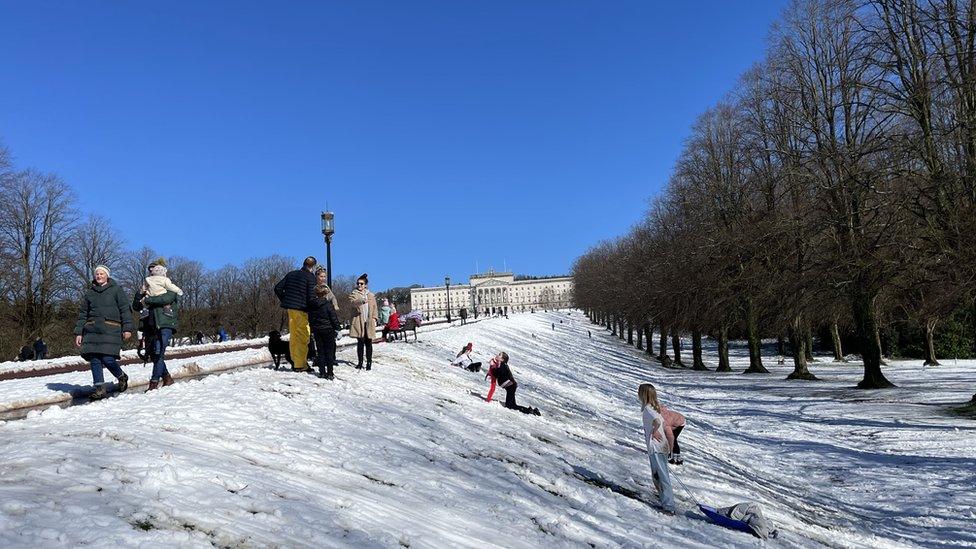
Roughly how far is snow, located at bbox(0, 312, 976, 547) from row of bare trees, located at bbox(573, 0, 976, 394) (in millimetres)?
4497

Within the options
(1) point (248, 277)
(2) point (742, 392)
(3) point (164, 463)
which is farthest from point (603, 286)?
(3) point (164, 463)

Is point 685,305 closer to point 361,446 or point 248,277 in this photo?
point 361,446

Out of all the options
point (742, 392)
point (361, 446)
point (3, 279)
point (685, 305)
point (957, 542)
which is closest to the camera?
point (361, 446)

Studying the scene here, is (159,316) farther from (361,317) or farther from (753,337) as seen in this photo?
(753,337)

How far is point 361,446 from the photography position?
289 inches

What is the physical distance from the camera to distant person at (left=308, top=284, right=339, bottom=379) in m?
11.1

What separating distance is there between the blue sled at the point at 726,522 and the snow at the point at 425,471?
101 mm

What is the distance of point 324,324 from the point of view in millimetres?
11211

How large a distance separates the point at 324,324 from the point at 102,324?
11.7 feet

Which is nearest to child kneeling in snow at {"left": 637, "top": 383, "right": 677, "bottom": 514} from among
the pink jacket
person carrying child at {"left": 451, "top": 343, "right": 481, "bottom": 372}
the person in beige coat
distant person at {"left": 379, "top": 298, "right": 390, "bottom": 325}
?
the pink jacket

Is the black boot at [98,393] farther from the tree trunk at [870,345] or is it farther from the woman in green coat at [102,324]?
the tree trunk at [870,345]

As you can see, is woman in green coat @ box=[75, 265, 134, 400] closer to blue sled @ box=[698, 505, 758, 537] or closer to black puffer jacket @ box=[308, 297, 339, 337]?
black puffer jacket @ box=[308, 297, 339, 337]

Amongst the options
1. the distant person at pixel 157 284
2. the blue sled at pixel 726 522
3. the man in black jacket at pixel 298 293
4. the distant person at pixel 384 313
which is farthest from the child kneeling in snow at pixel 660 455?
the distant person at pixel 384 313

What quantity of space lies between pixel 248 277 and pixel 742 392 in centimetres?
6676
